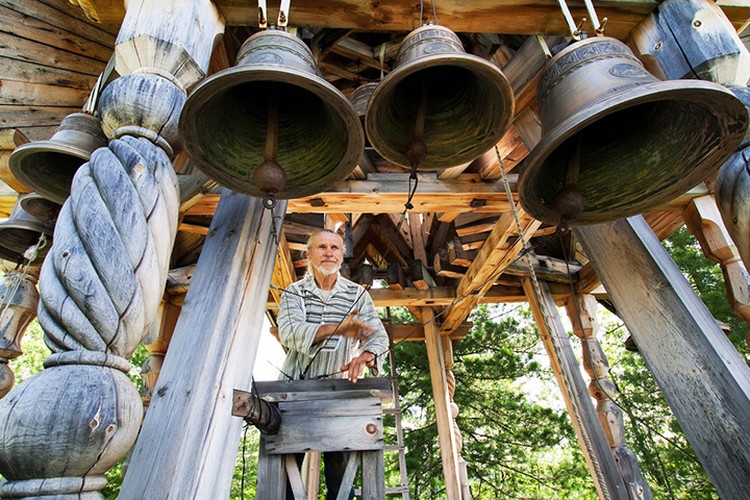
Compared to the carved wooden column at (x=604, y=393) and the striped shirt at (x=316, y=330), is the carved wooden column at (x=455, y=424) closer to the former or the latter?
the carved wooden column at (x=604, y=393)

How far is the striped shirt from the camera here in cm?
201

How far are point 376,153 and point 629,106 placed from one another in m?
2.53

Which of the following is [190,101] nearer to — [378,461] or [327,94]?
[327,94]

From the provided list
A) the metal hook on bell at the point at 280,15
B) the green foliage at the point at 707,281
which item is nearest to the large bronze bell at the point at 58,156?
the metal hook on bell at the point at 280,15

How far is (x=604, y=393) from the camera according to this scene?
4555 mm

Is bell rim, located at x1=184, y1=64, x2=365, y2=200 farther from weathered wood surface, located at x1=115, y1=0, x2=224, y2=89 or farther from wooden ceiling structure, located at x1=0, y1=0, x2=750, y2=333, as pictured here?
wooden ceiling structure, located at x1=0, y1=0, x2=750, y2=333

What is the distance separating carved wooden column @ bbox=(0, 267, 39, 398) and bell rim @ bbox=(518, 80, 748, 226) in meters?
3.31

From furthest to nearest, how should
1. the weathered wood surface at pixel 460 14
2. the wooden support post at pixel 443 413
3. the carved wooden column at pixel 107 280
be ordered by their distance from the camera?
the wooden support post at pixel 443 413 → the weathered wood surface at pixel 460 14 → the carved wooden column at pixel 107 280

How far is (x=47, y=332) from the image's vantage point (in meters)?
0.99

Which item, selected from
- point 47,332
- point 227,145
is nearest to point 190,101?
point 227,145

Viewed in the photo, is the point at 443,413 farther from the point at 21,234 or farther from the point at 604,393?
the point at 21,234

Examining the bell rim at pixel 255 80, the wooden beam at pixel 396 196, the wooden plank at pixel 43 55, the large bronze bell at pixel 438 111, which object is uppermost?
the wooden plank at pixel 43 55

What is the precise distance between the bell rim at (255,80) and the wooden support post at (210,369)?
298 millimetres

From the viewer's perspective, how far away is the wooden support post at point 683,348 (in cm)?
150
